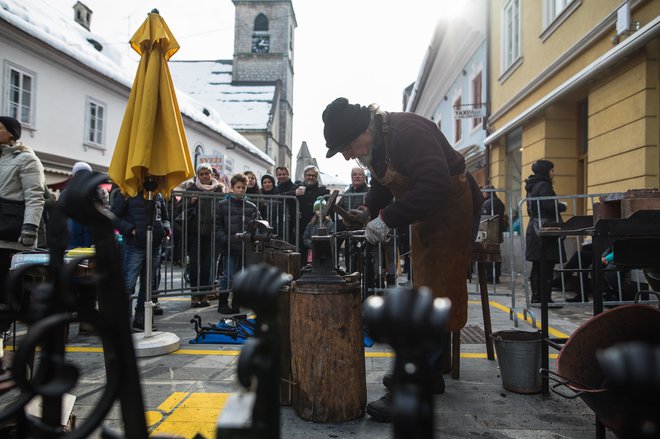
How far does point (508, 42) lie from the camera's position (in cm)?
1202

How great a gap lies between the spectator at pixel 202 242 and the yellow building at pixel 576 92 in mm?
5936

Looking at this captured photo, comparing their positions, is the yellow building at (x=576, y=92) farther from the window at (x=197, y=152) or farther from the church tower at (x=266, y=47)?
the church tower at (x=266, y=47)

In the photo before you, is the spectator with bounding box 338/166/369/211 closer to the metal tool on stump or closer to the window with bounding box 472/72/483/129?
the metal tool on stump

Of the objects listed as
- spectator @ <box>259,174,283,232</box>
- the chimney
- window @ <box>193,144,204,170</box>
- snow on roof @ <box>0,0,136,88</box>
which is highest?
the chimney

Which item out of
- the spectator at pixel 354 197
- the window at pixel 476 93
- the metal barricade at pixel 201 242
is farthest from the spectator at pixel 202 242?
the window at pixel 476 93

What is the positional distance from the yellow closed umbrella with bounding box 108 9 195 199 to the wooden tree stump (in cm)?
242

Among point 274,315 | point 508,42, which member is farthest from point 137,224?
point 508,42

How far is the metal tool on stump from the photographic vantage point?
678 millimetres

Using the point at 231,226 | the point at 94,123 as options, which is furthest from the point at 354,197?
the point at 94,123

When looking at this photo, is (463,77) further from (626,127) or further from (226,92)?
(226,92)

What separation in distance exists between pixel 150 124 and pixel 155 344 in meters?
1.97

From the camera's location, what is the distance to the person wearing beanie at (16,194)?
411 centimetres

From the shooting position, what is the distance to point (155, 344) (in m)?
4.05

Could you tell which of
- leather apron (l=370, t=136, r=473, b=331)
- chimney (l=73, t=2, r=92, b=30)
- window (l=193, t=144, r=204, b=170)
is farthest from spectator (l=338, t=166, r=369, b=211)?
chimney (l=73, t=2, r=92, b=30)
